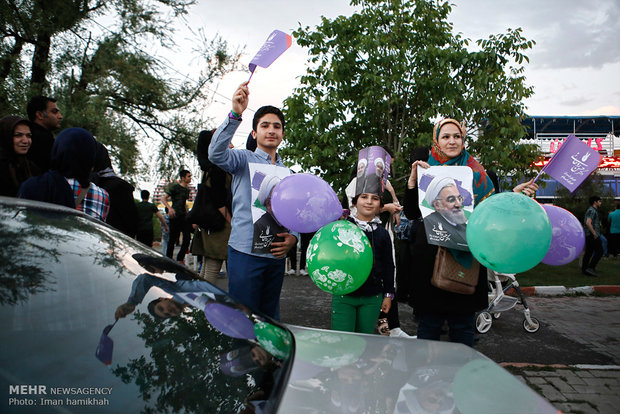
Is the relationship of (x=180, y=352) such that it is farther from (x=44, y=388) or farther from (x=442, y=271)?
(x=442, y=271)

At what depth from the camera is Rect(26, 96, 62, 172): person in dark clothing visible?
3.49 metres

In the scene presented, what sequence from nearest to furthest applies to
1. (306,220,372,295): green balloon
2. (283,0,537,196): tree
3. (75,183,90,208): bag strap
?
1. (306,220,372,295): green balloon
2. (75,183,90,208): bag strap
3. (283,0,537,196): tree

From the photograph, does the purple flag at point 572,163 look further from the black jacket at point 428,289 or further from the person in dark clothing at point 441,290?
the black jacket at point 428,289

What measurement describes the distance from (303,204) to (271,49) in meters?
0.94

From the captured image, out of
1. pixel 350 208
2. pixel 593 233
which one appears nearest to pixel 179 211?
pixel 350 208

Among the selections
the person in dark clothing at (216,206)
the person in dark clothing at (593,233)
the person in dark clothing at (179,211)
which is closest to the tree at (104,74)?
the person in dark clothing at (179,211)

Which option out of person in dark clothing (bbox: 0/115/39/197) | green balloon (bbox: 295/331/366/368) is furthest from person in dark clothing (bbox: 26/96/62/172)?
green balloon (bbox: 295/331/366/368)

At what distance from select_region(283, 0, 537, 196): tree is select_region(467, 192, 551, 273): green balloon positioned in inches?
179

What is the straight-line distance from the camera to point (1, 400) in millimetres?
875

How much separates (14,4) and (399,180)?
24.7ft

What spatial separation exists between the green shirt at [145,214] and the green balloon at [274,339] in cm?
578

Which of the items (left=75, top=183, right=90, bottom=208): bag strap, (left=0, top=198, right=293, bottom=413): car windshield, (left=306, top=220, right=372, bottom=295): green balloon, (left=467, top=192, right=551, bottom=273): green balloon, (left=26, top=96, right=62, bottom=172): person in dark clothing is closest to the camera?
(left=0, top=198, right=293, bottom=413): car windshield

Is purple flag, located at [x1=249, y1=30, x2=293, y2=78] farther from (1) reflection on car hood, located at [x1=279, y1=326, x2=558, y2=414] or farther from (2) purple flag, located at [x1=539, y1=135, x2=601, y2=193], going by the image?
(2) purple flag, located at [x1=539, y1=135, x2=601, y2=193]

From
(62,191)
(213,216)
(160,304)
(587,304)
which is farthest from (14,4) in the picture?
(587,304)
